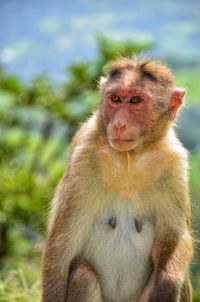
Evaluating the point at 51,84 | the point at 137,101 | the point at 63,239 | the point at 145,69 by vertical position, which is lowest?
the point at 63,239

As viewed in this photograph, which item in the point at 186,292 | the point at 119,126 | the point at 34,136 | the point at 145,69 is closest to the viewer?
the point at 119,126

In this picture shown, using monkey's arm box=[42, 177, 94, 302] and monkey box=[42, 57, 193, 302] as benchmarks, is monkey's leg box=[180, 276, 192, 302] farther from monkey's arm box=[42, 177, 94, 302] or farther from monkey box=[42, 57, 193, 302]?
monkey's arm box=[42, 177, 94, 302]

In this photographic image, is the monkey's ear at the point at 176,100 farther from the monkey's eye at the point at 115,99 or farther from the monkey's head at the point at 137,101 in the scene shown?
the monkey's eye at the point at 115,99

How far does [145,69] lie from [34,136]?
6.23m

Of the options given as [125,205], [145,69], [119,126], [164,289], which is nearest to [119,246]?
[125,205]

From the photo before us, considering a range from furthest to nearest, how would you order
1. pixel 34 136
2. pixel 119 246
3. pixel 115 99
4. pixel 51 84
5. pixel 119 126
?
pixel 34 136
pixel 51 84
pixel 119 246
pixel 115 99
pixel 119 126

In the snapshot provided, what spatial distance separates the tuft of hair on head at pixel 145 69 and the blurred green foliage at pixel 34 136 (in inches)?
157

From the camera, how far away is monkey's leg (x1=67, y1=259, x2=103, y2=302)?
15.1 feet

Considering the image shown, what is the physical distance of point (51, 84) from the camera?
9.92 metres

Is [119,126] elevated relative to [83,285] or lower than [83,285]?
elevated

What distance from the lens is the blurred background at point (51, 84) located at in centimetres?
886

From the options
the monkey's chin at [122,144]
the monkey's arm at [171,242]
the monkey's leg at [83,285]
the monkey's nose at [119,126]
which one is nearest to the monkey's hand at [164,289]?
the monkey's arm at [171,242]

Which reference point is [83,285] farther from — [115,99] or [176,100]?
[176,100]

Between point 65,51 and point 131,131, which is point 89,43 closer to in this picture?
point 65,51
